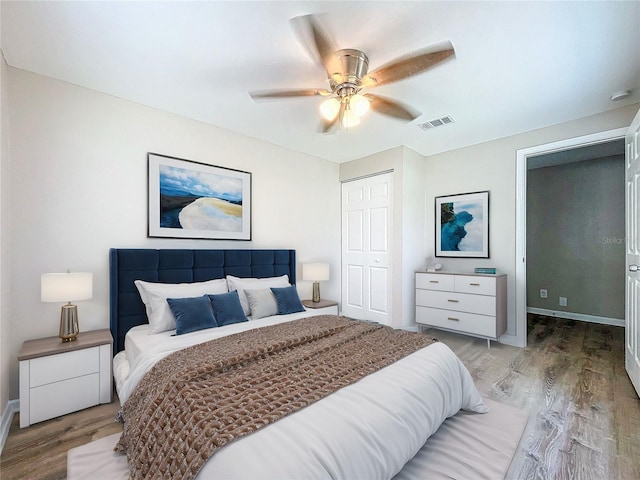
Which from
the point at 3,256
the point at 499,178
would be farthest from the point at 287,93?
the point at 499,178

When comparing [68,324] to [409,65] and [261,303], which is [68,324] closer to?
[261,303]

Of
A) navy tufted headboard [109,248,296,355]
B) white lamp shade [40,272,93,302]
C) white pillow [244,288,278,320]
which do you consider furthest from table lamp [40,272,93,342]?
white pillow [244,288,278,320]

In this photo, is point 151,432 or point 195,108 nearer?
point 151,432

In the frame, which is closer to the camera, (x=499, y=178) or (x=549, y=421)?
(x=549, y=421)

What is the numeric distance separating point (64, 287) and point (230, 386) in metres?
1.61

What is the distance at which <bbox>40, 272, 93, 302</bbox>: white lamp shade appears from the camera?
2115 millimetres

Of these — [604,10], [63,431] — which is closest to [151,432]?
[63,431]

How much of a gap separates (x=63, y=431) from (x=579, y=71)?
14.7 ft

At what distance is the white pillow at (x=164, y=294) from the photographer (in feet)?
7.98

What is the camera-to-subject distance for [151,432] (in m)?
1.39

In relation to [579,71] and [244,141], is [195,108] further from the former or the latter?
[579,71]

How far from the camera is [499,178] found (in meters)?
3.78

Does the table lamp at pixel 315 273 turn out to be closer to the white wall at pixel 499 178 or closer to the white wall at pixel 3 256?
the white wall at pixel 499 178

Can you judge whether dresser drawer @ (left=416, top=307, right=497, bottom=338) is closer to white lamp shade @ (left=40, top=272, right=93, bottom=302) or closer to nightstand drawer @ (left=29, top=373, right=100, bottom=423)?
nightstand drawer @ (left=29, top=373, right=100, bottom=423)
